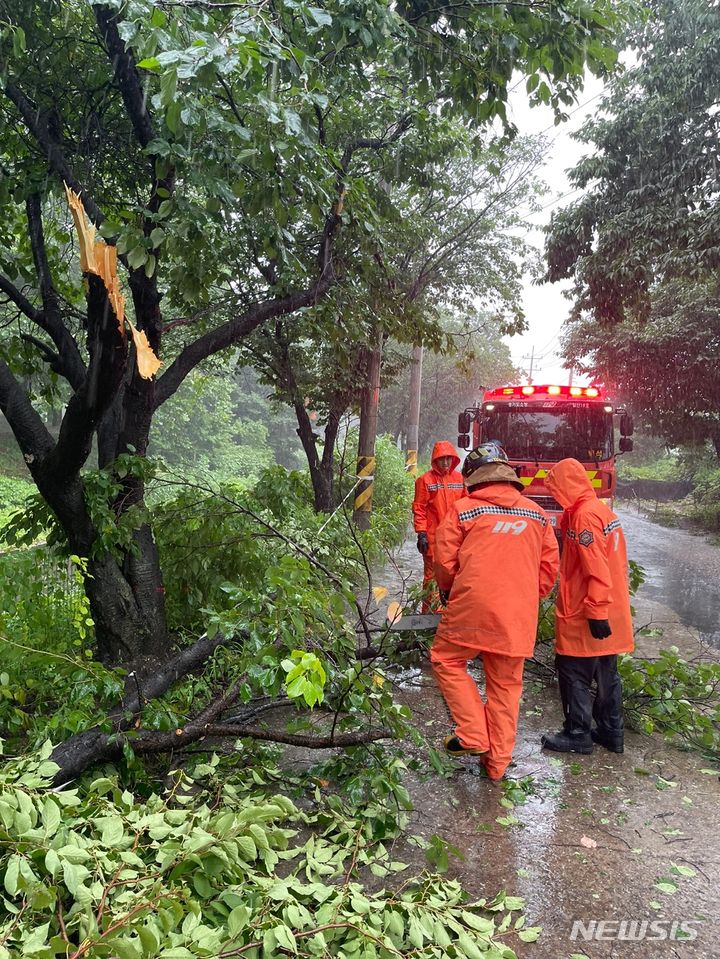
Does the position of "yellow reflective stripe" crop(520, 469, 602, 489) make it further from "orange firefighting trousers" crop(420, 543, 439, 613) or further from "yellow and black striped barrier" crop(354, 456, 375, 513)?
"orange firefighting trousers" crop(420, 543, 439, 613)

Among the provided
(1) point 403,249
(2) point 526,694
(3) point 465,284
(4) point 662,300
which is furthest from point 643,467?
(2) point 526,694

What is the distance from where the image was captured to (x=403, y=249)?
1030 centimetres

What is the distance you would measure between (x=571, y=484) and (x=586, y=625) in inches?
32.8

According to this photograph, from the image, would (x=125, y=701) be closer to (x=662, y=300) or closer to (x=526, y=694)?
(x=526, y=694)

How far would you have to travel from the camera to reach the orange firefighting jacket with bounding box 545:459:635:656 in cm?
369

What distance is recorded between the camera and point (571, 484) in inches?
155

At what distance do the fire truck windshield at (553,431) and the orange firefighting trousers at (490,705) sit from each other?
5.16 meters

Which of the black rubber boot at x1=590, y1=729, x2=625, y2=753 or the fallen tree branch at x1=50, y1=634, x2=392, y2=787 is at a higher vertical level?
the fallen tree branch at x1=50, y1=634, x2=392, y2=787

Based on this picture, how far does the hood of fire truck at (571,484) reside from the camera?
393 cm

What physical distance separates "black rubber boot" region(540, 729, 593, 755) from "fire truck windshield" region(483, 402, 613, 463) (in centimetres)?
490

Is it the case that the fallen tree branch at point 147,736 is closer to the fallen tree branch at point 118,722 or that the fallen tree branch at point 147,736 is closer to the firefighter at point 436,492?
the fallen tree branch at point 118,722

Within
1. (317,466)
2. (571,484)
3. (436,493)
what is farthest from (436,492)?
(317,466)

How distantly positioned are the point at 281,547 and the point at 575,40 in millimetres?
3575

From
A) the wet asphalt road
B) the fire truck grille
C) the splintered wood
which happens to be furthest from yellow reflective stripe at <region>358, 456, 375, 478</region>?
the splintered wood
